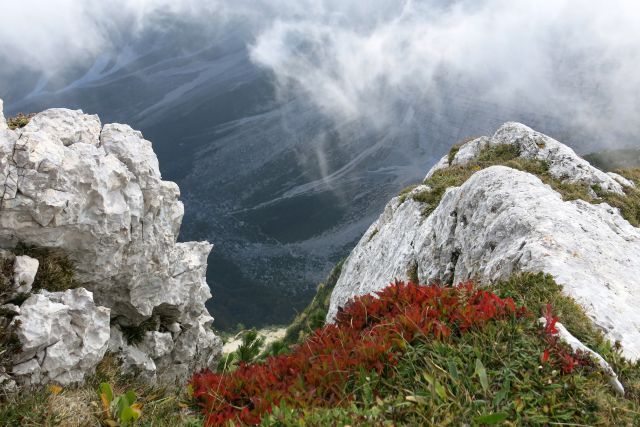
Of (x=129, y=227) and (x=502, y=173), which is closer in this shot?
(x=502, y=173)

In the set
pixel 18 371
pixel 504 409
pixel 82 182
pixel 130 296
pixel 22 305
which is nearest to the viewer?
pixel 504 409

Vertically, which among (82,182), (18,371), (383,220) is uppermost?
(82,182)

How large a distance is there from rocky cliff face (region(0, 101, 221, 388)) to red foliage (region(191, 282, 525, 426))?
255 inches

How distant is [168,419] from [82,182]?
35.0 feet

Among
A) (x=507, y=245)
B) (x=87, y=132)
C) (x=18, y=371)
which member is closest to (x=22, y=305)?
(x=18, y=371)

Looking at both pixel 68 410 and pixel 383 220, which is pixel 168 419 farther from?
pixel 383 220

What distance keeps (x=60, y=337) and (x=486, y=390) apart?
10.4m

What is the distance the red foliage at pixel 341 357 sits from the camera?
5328 mm

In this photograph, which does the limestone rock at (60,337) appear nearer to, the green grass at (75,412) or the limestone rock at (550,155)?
the green grass at (75,412)

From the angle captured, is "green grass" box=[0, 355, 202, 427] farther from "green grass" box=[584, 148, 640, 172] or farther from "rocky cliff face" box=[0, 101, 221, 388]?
"green grass" box=[584, 148, 640, 172]

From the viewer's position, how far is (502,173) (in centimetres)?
1436

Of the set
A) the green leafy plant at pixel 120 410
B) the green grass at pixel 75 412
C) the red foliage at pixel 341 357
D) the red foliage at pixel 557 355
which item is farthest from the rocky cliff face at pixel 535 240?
the green leafy plant at pixel 120 410

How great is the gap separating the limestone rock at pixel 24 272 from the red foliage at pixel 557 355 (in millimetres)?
11292

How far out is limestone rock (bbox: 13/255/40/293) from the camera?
10594 millimetres
